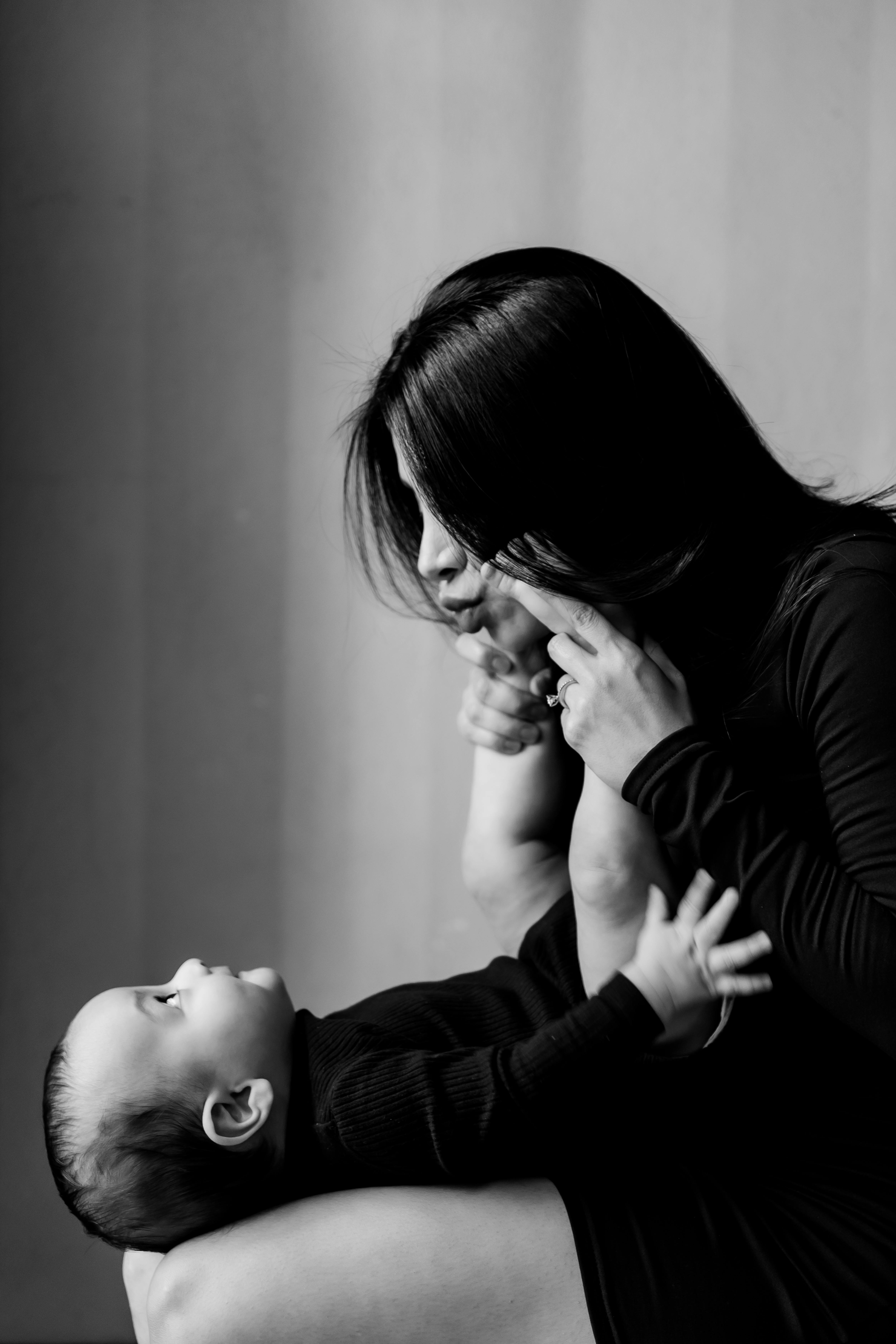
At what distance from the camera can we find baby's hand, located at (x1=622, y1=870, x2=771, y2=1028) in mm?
831

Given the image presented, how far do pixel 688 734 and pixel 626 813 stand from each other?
91 millimetres

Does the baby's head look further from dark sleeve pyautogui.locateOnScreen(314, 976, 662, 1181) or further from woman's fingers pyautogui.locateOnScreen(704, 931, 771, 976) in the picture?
woman's fingers pyautogui.locateOnScreen(704, 931, 771, 976)

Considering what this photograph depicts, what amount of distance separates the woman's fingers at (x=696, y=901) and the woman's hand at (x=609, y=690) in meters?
0.09

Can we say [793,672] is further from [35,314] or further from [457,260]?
[35,314]

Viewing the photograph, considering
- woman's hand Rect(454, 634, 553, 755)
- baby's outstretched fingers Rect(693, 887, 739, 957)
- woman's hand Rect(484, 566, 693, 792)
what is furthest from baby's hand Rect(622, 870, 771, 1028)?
woman's hand Rect(454, 634, 553, 755)

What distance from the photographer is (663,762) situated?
0.85 metres

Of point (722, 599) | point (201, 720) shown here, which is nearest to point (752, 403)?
point (722, 599)

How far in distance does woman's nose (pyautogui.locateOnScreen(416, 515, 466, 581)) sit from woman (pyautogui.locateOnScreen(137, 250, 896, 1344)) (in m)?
0.01

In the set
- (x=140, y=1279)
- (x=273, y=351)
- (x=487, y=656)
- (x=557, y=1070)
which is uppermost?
(x=273, y=351)

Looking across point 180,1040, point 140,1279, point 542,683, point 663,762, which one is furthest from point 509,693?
point 140,1279

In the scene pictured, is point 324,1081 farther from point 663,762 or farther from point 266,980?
point 663,762

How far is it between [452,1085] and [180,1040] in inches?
9.1

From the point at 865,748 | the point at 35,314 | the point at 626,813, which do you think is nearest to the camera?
the point at 865,748

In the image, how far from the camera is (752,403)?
157 centimetres
